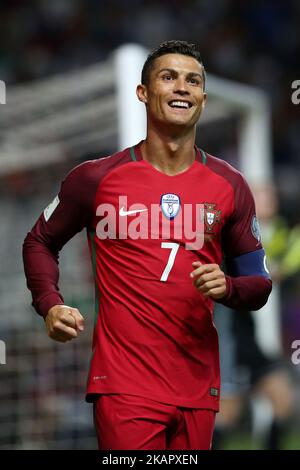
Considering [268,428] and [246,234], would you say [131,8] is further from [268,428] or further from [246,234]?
[246,234]

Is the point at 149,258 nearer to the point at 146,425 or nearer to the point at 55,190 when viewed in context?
the point at 146,425

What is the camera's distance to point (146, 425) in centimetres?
389

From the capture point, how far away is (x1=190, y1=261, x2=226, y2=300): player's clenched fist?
12.2 feet

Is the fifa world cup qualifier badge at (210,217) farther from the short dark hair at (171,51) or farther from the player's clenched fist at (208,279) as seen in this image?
the short dark hair at (171,51)

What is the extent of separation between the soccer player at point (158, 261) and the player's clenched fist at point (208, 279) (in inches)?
2.9

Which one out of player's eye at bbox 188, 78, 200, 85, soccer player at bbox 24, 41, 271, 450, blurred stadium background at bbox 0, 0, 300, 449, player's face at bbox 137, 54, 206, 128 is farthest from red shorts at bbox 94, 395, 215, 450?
blurred stadium background at bbox 0, 0, 300, 449

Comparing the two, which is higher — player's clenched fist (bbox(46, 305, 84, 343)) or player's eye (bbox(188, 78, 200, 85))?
player's eye (bbox(188, 78, 200, 85))

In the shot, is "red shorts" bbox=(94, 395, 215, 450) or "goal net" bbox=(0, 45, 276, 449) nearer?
"red shorts" bbox=(94, 395, 215, 450)

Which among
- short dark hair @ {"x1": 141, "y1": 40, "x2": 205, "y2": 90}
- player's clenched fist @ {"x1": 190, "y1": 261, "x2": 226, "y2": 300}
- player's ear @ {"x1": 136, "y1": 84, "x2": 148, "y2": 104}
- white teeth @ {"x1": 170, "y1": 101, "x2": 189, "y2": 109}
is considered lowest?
player's clenched fist @ {"x1": 190, "y1": 261, "x2": 226, "y2": 300}

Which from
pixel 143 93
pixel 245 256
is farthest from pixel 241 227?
pixel 143 93

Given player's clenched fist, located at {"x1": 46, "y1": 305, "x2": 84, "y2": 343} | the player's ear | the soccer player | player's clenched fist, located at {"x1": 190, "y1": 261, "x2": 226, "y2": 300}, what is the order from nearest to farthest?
player's clenched fist, located at {"x1": 190, "y1": 261, "x2": 226, "y2": 300} < player's clenched fist, located at {"x1": 46, "y1": 305, "x2": 84, "y2": 343} < the soccer player < the player's ear

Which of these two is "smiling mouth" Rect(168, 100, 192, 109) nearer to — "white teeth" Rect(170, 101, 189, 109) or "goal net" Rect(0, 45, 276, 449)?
"white teeth" Rect(170, 101, 189, 109)

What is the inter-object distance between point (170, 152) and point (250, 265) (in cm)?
52

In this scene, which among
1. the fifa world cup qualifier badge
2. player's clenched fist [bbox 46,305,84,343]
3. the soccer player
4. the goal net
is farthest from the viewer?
the goal net
